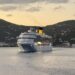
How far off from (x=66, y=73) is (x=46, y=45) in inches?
3572

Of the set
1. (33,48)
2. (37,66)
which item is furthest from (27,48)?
(37,66)

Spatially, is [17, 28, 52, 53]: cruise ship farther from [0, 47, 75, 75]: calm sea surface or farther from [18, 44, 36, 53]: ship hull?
[0, 47, 75, 75]: calm sea surface

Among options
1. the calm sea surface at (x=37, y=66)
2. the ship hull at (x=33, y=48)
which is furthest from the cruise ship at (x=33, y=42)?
the calm sea surface at (x=37, y=66)

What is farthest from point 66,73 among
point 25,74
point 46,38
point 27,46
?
point 46,38

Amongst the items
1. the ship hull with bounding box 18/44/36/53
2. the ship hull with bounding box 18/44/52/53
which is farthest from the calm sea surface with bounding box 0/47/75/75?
the ship hull with bounding box 18/44/52/53

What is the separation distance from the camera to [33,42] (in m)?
142

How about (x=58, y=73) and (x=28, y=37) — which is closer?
(x=58, y=73)

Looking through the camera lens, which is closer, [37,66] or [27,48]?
[37,66]

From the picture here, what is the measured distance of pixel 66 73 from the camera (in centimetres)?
6069

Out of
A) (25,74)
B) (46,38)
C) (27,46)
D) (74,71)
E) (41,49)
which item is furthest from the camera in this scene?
(46,38)

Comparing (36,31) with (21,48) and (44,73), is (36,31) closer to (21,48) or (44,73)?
(21,48)

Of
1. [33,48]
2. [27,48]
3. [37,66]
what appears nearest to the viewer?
[37,66]

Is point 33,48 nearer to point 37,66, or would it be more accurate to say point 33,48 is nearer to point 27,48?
point 27,48

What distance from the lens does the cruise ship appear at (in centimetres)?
13788
